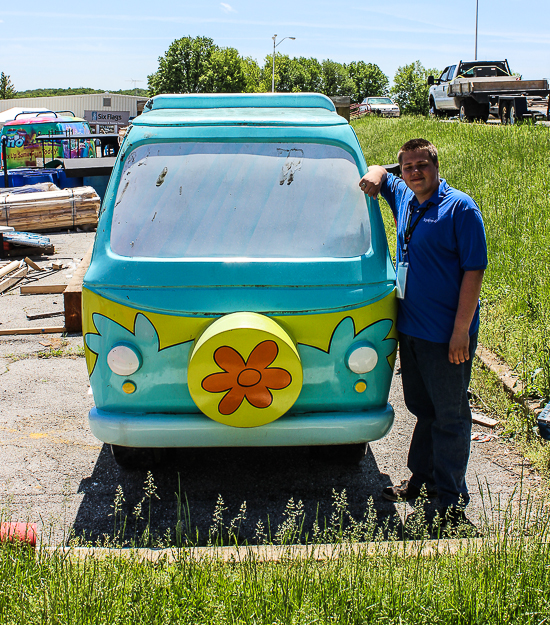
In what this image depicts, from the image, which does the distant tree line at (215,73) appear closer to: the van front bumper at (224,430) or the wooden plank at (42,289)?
the wooden plank at (42,289)

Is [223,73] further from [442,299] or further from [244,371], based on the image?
[244,371]

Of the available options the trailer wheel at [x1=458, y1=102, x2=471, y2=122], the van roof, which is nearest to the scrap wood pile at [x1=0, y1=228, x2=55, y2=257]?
the van roof

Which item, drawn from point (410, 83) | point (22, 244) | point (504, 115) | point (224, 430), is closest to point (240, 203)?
point (224, 430)

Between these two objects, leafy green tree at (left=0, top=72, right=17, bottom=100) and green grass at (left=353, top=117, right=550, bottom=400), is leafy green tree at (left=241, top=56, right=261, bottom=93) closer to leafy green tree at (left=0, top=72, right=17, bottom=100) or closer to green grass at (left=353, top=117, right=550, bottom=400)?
leafy green tree at (left=0, top=72, right=17, bottom=100)

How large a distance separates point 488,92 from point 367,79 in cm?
9444

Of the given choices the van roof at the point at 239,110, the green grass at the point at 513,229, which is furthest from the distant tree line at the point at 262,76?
the van roof at the point at 239,110

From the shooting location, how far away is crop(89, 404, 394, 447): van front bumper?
3.19 meters

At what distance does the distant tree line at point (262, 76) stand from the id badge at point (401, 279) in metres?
48.3

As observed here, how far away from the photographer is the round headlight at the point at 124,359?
3154 mm

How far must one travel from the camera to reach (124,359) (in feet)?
10.4

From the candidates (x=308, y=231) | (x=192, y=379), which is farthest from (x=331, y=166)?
(x=192, y=379)

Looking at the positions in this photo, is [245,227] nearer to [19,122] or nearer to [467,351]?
[467,351]

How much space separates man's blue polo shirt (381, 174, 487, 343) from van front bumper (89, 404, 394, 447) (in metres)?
0.60

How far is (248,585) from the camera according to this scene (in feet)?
7.78
